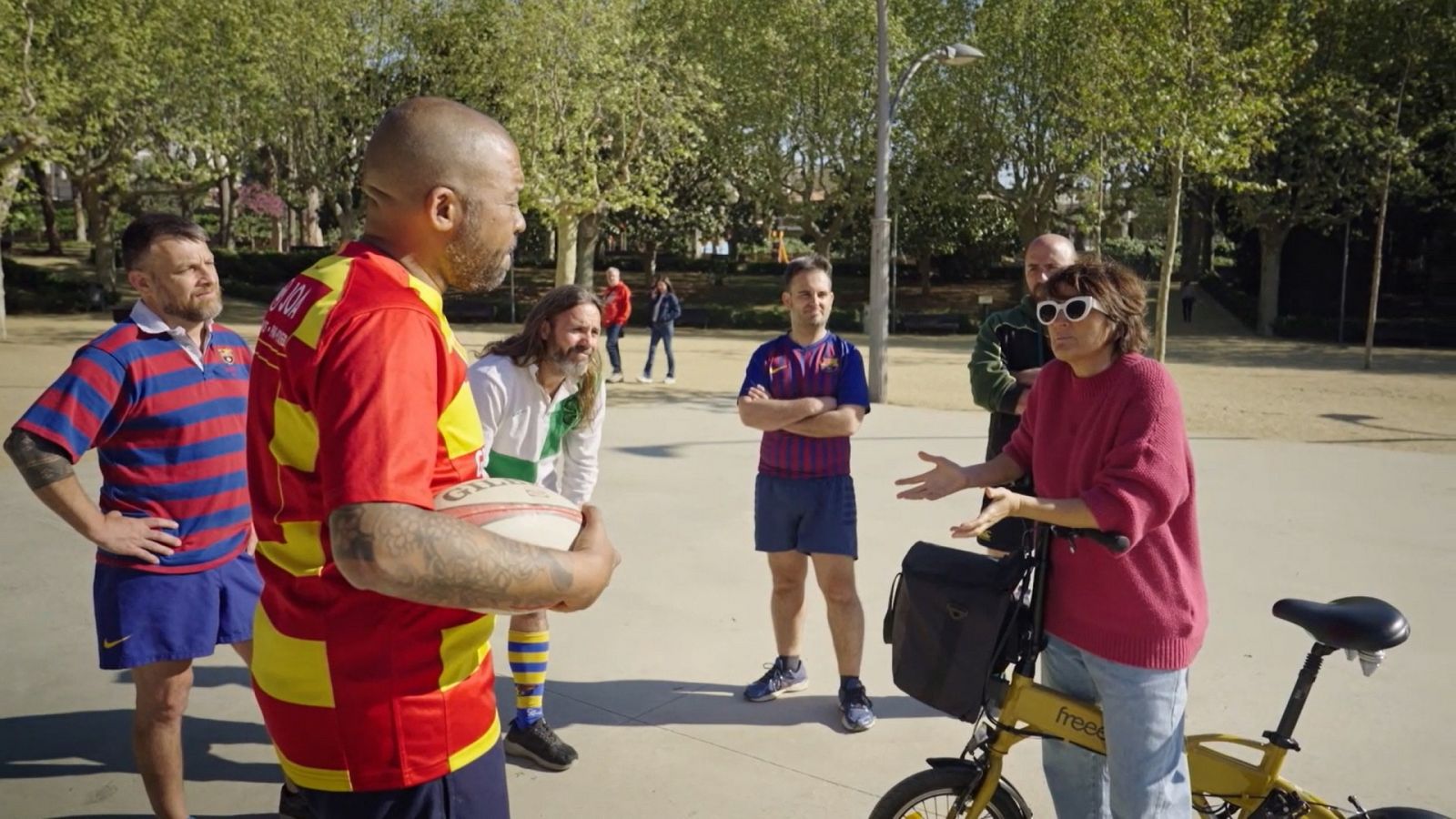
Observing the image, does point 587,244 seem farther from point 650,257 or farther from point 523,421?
point 523,421

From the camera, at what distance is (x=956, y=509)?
8523 millimetres

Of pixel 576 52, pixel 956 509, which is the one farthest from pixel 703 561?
pixel 576 52

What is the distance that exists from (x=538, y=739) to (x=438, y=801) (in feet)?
8.08

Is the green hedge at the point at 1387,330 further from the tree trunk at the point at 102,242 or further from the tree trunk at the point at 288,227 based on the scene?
the tree trunk at the point at 288,227

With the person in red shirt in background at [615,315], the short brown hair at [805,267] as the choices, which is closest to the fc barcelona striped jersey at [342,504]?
the short brown hair at [805,267]

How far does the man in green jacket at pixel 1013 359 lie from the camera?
15.0 feet

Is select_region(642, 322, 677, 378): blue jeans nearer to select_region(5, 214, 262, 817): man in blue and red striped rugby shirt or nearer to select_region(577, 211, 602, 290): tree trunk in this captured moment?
select_region(5, 214, 262, 817): man in blue and red striped rugby shirt

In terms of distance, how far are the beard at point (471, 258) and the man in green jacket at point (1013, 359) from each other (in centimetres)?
299

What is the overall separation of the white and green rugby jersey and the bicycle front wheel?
180cm

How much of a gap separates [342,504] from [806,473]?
11.1 feet

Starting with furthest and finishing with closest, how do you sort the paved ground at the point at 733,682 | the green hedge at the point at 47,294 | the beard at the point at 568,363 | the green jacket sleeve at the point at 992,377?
the green hedge at the point at 47,294, the green jacket sleeve at the point at 992,377, the beard at the point at 568,363, the paved ground at the point at 733,682

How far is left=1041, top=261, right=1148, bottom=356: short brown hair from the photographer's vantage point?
9.29 ft

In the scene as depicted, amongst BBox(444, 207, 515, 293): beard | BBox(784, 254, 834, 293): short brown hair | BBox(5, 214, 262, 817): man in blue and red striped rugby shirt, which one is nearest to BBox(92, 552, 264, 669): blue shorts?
BBox(5, 214, 262, 817): man in blue and red striped rugby shirt

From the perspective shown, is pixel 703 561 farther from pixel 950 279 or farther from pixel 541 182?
pixel 950 279
